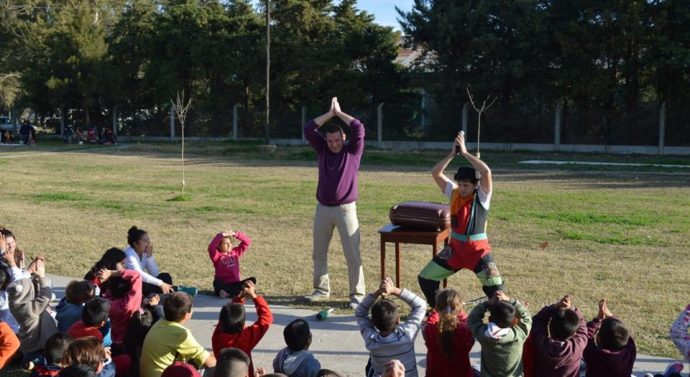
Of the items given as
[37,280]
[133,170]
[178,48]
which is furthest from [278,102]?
[37,280]

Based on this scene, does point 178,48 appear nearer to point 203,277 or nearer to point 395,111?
point 395,111

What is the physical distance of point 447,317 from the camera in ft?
14.4

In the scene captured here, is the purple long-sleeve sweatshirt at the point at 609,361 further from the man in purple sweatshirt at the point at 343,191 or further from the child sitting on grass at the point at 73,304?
the child sitting on grass at the point at 73,304

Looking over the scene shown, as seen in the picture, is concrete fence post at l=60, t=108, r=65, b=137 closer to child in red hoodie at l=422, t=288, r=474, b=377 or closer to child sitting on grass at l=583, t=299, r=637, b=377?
child in red hoodie at l=422, t=288, r=474, b=377

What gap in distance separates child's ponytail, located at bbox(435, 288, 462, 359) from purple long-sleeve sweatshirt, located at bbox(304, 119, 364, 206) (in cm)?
265

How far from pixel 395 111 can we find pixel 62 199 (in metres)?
21.9

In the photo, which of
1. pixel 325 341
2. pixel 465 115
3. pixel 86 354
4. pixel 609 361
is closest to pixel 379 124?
pixel 465 115

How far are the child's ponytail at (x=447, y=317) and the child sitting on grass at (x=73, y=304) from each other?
8.53 ft

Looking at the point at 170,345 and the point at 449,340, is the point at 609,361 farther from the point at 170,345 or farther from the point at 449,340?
the point at 170,345

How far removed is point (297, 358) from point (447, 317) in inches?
36.5

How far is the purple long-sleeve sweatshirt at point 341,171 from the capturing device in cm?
709

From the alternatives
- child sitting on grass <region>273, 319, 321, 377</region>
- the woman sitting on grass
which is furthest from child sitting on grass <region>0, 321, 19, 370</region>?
child sitting on grass <region>273, 319, 321, 377</region>

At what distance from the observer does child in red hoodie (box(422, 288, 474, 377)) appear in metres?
4.36

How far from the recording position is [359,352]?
5.77 meters
